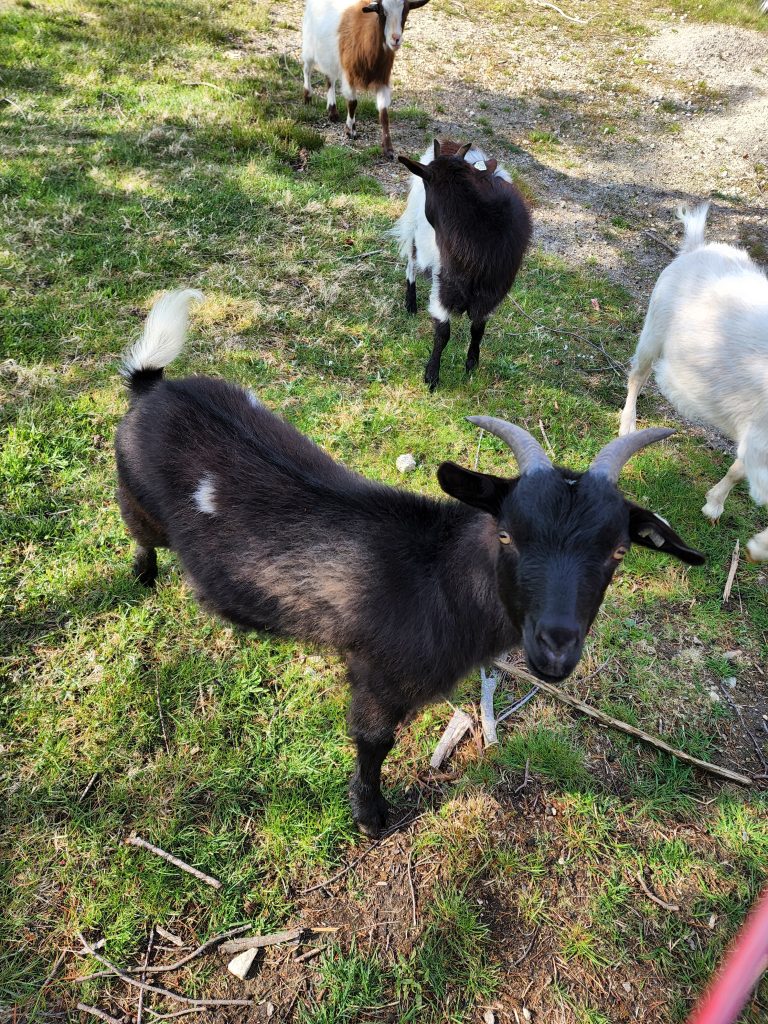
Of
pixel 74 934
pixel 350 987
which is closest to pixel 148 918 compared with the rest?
pixel 74 934

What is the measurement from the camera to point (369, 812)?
259 centimetres

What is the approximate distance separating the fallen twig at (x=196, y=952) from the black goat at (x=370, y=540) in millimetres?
639

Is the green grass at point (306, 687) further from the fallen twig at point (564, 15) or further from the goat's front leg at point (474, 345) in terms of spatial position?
the fallen twig at point (564, 15)

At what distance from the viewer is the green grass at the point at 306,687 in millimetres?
2361

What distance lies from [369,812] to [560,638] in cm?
147

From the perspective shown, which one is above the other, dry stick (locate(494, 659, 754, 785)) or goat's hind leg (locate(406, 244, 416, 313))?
goat's hind leg (locate(406, 244, 416, 313))

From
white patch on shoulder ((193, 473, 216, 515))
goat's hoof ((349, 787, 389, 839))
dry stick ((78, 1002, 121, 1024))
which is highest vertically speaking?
white patch on shoulder ((193, 473, 216, 515))

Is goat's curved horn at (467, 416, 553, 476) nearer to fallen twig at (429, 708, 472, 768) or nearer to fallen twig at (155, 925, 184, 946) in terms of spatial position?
fallen twig at (429, 708, 472, 768)

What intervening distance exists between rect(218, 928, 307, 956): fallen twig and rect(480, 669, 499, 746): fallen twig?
1.19 m

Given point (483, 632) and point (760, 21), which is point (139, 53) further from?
point (760, 21)

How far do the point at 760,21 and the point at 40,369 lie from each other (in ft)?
54.9

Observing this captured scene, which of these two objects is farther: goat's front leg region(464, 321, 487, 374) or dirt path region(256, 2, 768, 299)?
dirt path region(256, 2, 768, 299)

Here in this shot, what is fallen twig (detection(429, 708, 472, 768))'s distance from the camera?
2.85 m

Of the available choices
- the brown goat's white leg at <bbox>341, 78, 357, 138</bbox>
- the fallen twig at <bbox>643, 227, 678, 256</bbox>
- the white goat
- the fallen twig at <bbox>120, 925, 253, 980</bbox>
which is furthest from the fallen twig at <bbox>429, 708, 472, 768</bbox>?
the brown goat's white leg at <bbox>341, 78, 357, 138</bbox>
